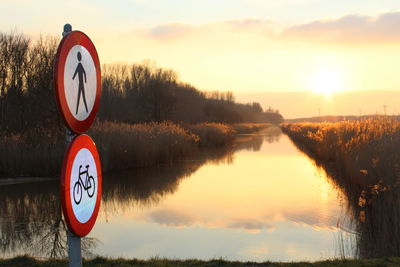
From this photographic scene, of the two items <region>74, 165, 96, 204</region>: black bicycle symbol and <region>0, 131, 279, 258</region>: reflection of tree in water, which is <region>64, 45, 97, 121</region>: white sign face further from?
<region>0, 131, 279, 258</region>: reflection of tree in water

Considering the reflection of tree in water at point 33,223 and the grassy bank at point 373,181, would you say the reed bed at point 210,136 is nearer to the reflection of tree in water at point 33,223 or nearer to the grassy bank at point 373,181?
the grassy bank at point 373,181

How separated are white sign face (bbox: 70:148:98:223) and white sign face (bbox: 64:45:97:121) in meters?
0.21

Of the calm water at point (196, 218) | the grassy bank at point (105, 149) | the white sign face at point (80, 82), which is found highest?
the white sign face at point (80, 82)

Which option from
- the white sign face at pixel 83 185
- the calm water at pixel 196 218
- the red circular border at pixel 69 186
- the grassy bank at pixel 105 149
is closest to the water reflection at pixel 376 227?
the calm water at pixel 196 218

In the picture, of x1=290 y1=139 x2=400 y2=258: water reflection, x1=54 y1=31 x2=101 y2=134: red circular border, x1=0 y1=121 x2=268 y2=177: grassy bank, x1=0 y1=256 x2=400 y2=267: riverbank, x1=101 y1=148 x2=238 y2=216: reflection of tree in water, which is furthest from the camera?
x1=0 y1=121 x2=268 y2=177: grassy bank

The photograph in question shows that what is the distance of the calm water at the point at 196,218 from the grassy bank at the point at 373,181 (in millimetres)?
326

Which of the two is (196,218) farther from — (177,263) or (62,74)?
(62,74)

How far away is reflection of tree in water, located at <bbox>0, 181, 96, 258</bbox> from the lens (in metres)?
5.99

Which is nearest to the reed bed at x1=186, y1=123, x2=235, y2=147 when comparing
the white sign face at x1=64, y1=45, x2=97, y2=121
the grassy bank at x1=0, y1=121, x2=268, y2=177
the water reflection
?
the grassy bank at x1=0, y1=121, x2=268, y2=177

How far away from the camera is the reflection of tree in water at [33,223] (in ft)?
19.6

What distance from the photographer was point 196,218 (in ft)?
26.2

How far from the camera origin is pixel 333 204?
891cm

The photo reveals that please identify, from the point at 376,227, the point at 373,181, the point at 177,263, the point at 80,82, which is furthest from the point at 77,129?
the point at 373,181

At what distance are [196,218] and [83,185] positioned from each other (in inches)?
242
